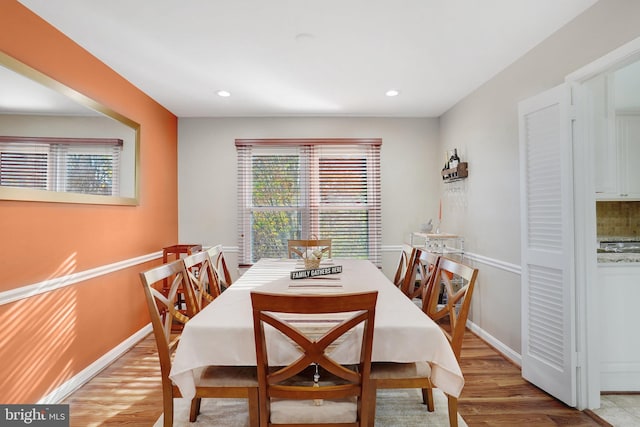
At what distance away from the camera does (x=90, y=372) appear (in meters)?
2.63

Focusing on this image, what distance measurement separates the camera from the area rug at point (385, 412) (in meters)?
2.05

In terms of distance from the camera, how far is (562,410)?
219cm

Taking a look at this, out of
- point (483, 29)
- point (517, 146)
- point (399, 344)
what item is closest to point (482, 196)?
point (517, 146)

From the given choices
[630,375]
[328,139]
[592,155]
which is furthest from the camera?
[328,139]

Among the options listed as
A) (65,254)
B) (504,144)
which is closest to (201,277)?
(65,254)

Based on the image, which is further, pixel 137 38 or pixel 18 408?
pixel 137 38

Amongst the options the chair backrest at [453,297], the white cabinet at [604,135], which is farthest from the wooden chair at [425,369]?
the white cabinet at [604,135]

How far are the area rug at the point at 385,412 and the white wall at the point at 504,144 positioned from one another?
1.15 m

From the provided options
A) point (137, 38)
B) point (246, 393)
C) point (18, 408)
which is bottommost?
point (18, 408)

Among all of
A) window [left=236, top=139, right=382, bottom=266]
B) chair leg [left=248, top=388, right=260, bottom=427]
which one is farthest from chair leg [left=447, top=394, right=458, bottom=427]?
window [left=236, top=139, right=382, bottom=266]

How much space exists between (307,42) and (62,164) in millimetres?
1928

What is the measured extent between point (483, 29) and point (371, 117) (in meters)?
2.20

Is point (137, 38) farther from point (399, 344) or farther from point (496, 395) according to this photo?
point (496, 395)

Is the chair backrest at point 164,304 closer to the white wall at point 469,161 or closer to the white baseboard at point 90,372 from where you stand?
the white baseboard at point 90,372
